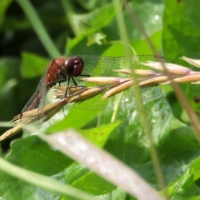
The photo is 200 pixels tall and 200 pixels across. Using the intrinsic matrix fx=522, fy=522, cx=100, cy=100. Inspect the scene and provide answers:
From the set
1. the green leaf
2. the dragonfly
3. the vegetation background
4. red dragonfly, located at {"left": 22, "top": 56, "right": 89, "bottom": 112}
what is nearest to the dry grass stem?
the dragonfly

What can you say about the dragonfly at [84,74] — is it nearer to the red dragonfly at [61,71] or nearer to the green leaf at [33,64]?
the red dragonfly at [61,71]

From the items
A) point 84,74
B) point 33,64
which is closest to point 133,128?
point 84,74

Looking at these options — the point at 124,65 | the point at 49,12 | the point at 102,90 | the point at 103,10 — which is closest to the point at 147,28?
the point at 103,10

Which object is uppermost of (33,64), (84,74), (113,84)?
(113,84)

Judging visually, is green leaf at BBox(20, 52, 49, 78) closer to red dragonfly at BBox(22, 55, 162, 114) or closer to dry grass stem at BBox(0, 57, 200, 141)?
red dragonfly at BBox(22, 55, 162, 114)

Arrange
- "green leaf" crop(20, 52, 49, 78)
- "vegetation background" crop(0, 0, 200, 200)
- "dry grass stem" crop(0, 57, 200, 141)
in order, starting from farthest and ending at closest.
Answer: "green leaf" crop(20, 52, 49, 78) < "vegetation background" crop(0, 0, 200, 200) < "dry grass stem" crop(0, 57, 200, 141)

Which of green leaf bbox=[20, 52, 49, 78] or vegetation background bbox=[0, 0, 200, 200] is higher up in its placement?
vegetation background bbox=[0, 0, 200, 200]

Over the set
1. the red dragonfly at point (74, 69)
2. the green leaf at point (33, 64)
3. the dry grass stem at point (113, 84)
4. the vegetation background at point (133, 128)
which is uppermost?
the dry grass stem at point (113, 84)

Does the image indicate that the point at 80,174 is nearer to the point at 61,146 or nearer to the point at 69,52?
the point at 61,146

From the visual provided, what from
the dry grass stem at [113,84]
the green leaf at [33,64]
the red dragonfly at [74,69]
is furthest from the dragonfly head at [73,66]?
the green leaf at [33,64]

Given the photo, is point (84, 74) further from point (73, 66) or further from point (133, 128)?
point (133, 128)

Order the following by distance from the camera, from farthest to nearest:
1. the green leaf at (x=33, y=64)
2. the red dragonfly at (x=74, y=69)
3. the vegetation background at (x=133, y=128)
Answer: the green leaf at (x=33, y=64)
the red dragonfly at (x=74, y=69)
the vegetation background at (x=133, y=128)
